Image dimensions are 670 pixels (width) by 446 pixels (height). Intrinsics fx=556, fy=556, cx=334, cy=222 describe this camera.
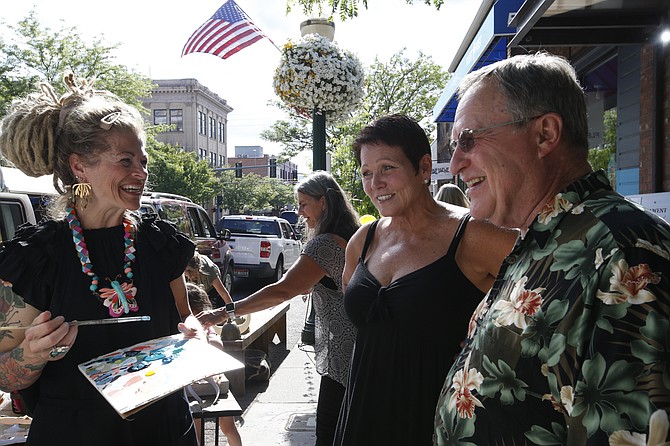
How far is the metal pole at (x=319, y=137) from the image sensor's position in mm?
6810

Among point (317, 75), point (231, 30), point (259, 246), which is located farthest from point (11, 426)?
point (259, 246)

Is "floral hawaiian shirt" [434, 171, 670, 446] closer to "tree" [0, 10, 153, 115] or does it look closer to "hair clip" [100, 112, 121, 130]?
"hair clip" [100, 112, 121, 130]

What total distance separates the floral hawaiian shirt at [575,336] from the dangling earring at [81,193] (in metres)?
1.57

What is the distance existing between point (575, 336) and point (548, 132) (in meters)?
0.54

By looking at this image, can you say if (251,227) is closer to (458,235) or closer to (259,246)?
(259,246)

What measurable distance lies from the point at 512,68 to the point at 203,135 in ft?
208

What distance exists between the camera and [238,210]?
63.7m

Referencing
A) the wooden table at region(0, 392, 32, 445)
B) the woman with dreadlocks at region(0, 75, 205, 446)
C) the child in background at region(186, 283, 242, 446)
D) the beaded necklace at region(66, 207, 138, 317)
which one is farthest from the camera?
the wooden table at region(0, 392, 32, 445)

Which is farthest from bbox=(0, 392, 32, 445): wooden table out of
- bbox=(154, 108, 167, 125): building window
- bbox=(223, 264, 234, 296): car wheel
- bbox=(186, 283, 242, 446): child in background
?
bbox=(154, 108, 167, 125): building window

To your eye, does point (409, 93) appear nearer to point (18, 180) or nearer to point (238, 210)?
point (18, 180)

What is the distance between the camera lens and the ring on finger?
1816 mm

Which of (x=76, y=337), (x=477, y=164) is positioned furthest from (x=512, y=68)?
(x=76, y=337)

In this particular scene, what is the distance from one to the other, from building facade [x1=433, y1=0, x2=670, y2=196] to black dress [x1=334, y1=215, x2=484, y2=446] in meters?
2.66

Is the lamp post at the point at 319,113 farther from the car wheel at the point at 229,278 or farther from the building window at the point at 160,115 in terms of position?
the building window at the point at 160,115
